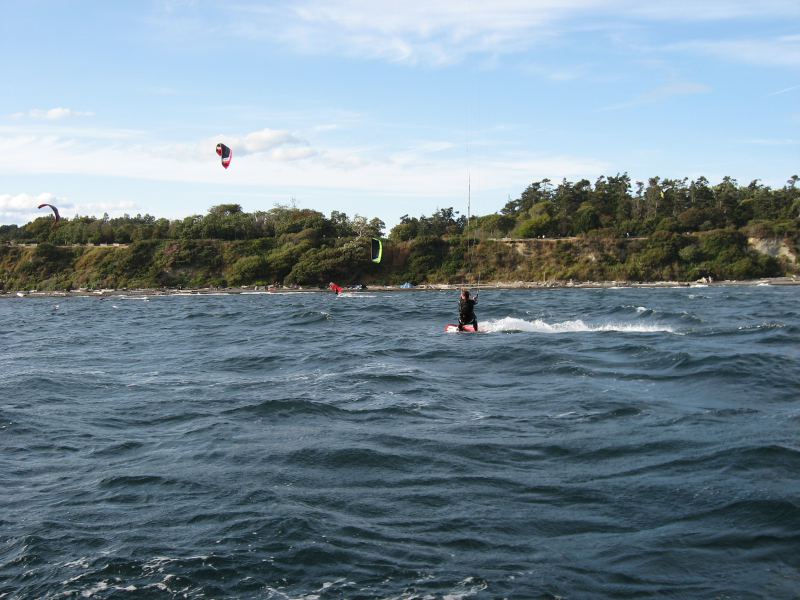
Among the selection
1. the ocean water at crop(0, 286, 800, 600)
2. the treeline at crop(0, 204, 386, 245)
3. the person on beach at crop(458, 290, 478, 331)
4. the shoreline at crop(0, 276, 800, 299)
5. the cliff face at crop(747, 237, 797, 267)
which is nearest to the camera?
the ocean water at crop(0, 286, 800, 600)

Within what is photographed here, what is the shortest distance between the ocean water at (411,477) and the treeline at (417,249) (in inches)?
3011

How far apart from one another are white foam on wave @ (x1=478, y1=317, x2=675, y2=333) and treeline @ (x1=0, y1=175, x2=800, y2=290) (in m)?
61.4

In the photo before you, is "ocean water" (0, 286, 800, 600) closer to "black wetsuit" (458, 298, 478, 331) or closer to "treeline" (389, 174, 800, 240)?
"black wetsuit" (458, 298, 478, 331)

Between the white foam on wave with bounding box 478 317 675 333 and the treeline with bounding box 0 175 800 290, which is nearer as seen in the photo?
the white foam on wave with bounding box 478 317 675 333

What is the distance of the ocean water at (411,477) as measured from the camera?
8.50 metres

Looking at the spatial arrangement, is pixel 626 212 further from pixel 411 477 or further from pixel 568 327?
pixel 411 477

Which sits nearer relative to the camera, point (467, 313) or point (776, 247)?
point (467, 313)

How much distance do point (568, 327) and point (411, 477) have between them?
75.0ft

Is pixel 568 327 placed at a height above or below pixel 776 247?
below

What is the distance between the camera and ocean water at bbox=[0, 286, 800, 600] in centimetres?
850

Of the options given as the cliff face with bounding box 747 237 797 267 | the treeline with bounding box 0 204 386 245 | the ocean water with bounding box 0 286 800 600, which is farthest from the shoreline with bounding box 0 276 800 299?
the ocean water with bounding box 0 286 800 600

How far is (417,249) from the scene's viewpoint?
351 ft

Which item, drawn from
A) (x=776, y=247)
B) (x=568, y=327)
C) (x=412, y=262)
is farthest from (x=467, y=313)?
(x=776, y=247)

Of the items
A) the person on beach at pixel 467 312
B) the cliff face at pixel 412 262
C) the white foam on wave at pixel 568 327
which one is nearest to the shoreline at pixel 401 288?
the cliff face at pixel 412 262
